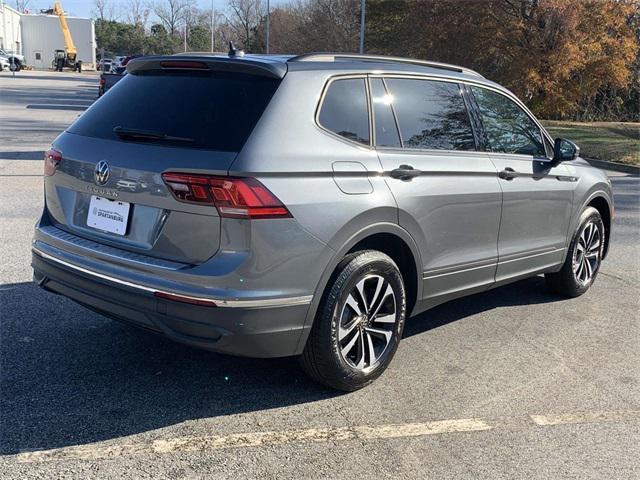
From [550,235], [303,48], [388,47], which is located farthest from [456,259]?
[303,48]

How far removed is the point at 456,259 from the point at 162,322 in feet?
6.63

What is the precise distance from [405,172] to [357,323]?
3.05ft

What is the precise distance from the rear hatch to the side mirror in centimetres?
270

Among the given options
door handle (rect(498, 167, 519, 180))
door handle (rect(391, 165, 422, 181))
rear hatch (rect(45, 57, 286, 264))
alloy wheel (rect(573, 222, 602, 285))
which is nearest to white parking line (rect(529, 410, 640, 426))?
door handle (rect(391, 165, 422, 181))

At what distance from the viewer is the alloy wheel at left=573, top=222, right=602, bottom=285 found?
18.8ft

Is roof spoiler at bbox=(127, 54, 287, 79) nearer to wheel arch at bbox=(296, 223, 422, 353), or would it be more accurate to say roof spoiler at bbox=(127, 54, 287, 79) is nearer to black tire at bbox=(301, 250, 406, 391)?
wheel arch at bbox=(296, 223, 422, 353)

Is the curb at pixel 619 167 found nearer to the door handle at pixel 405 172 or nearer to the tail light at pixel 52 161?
the door handle at pixel 405 172

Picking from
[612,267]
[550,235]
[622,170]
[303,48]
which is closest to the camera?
[550,235]

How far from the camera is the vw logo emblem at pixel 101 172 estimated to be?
3439 millimetres

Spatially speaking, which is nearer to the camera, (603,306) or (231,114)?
(231,114)

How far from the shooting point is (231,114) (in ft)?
11.0

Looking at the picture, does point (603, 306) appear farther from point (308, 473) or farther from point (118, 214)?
point (118, 214)

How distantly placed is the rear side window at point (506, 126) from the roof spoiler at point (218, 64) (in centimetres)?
184

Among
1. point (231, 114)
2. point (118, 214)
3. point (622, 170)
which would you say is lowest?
point (622, 170)
